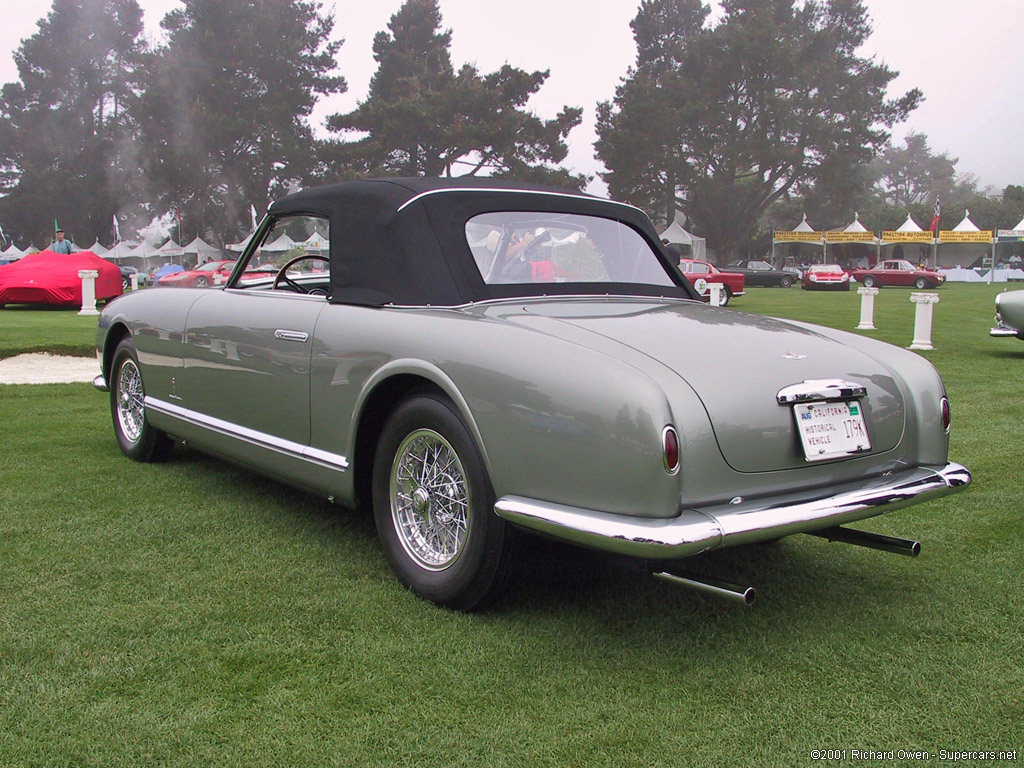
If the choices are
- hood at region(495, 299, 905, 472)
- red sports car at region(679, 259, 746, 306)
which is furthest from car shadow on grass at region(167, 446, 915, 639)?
red sports car at region(679, 259, 746, 306)

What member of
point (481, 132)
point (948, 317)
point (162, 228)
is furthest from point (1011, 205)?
point (162, 228)

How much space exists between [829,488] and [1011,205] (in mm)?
70378

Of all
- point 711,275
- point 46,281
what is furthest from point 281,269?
point 711,275

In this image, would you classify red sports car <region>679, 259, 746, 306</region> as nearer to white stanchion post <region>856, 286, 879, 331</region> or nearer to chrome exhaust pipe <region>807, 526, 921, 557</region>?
white stanchion post <region>856, 286, 879, 331</region>

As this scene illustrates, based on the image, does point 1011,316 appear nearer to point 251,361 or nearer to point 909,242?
point 251,361

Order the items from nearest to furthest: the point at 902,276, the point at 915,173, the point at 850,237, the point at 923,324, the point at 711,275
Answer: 1. the point at 923,324
2. the point at 711,275
3. the point at 902,276
4. the point at 850,237
5. the point at 915,173

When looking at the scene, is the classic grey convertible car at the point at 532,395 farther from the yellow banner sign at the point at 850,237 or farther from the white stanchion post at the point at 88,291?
the yellow banner sign at the point at 850,237

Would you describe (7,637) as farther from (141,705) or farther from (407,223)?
(407,223)

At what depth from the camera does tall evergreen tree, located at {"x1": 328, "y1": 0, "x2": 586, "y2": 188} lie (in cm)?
4356

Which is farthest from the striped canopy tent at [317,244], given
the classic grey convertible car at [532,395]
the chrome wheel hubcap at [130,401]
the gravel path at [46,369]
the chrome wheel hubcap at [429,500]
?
the gravel path at [46,369]

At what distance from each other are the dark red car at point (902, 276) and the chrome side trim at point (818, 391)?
130 ft

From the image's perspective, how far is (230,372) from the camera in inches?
160

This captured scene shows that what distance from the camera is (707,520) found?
2477 millimetres

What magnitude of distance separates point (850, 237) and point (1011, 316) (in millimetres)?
42825
